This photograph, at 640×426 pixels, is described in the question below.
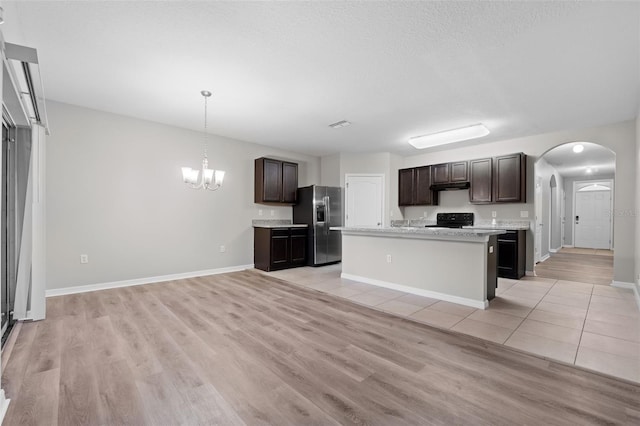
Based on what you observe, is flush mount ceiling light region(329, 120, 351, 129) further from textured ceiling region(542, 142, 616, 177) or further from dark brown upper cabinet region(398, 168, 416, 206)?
textured ceiling region(542, 142, 616, 177)

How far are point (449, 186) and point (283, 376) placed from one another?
5.27m

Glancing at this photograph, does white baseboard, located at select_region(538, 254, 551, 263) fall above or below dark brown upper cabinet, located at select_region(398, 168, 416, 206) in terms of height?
below

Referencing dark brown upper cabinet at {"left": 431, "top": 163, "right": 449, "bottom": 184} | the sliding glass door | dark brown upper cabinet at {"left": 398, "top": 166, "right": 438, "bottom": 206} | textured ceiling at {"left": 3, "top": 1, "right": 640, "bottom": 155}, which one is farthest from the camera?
dark brown upper cabinet at {"left": 398, "top": 166, "right": 438, "bottom": 206}

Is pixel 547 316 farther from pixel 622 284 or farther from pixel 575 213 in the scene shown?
pixel 575 213

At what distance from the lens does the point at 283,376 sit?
188 centimetres

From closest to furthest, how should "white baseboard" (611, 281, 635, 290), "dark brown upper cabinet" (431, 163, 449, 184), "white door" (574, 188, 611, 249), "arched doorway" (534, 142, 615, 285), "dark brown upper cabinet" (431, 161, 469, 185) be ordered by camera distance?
"white baseboard" (611, 281, 635, 290) → "arched doorway" (534, 142, 615, 285) → "dark brown upper cabinet" (431, 161, 469, 185) → "dark brown upper cabinet" (431, 163, 449, 184) → "white door" (574, 188, 611, 249)

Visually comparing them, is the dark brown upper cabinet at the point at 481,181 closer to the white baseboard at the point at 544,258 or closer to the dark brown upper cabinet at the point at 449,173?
the dark brown upper cabinet at the point at 449,173

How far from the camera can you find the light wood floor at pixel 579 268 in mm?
4758

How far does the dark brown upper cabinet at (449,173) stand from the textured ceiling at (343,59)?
143 cm

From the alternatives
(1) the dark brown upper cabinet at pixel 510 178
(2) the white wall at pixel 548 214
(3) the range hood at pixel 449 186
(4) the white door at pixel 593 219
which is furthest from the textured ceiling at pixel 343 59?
(4) the white door at pixel 593 219

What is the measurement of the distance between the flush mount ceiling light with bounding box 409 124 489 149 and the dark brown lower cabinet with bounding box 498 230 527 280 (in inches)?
71.2

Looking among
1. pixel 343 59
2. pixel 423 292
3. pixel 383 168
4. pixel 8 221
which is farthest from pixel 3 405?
pixel 383 168

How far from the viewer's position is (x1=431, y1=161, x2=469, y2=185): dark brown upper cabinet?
18.5 feet

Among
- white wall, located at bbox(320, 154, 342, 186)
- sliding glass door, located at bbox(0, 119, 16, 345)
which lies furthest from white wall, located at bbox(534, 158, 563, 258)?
sliding glass door, located at bbox(0, 119, 16, 345)
